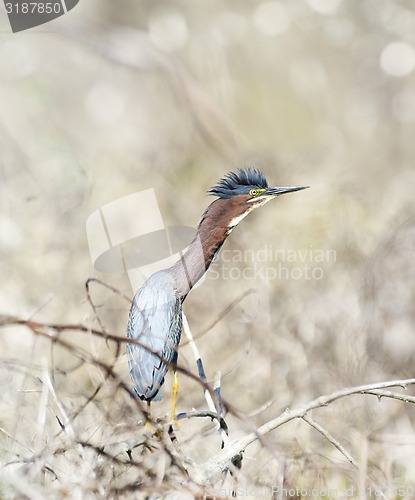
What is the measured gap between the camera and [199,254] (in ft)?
9.75

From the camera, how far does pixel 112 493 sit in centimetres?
165

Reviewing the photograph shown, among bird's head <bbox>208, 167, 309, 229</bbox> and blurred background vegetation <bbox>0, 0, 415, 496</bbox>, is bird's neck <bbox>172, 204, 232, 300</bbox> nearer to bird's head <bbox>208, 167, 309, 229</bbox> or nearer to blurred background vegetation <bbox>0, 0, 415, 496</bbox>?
bird's head <bbox>208, 167, 309, 229</bbox>

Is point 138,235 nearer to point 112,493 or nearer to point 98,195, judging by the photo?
point 98,195

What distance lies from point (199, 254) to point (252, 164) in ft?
10.4

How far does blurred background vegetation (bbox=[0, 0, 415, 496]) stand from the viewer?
14.9ft

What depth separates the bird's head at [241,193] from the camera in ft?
10.1

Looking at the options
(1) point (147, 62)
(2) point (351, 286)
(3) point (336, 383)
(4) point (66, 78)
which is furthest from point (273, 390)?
(4) point (66, 78)

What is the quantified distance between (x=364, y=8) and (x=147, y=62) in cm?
374
